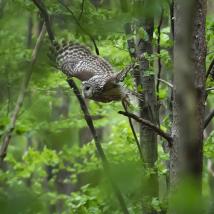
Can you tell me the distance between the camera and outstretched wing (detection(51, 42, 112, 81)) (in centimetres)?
533

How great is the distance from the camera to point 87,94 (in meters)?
5.27

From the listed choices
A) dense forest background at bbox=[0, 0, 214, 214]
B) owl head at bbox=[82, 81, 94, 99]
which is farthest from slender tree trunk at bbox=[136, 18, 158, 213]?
owl head at bbox=[82, 81, 94, 99]

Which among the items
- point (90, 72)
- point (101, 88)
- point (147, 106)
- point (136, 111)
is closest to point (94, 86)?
point (101, 88)

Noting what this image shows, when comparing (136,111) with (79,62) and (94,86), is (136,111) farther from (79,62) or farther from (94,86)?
(79,62)

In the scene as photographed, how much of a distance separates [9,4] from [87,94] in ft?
4.73

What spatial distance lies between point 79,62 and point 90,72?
220mm

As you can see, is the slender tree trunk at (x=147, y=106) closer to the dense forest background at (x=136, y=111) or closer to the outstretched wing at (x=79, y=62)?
the dense forest background at (x=136, y=111)

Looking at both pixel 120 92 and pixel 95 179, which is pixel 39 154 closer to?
pixel 120 92

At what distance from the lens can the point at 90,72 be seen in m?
5.43

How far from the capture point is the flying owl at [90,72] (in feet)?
16.1

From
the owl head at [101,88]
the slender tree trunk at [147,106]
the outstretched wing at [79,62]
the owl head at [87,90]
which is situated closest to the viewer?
the owl head at [101,88]

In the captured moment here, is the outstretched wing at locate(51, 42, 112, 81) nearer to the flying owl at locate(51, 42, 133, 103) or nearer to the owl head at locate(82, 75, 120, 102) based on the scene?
the flying owl at locate(51, 42, 133, 103)

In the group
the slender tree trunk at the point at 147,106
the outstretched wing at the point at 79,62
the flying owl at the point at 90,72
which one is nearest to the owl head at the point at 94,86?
the flying owl at the point at 90,72

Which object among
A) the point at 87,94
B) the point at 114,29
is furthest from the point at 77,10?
the point at 114,29
